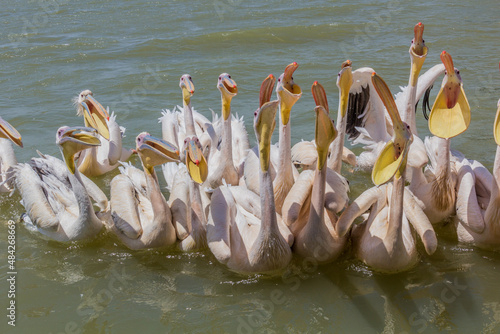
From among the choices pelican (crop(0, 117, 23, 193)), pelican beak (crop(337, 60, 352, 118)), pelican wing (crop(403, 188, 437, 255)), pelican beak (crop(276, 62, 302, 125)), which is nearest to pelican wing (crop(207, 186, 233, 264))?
pelican beak (crop(276, 62, 302, 125))

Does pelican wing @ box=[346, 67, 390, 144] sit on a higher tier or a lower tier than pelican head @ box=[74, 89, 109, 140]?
lower

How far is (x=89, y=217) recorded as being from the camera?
215 inches

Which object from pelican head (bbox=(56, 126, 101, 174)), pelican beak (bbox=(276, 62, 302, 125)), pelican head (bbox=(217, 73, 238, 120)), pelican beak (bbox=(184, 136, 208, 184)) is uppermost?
pelican beak (bbox=(276, 62, 302, 125))

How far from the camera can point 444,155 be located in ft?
17.6

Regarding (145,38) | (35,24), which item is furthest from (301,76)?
(35,24)

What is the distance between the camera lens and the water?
4664 mm

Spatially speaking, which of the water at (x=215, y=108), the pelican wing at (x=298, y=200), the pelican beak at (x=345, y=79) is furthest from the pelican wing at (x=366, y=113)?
the pelican wing at (x=298, y=200)

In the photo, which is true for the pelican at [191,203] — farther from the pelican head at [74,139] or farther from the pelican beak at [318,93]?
the pelican beak at [318,93]

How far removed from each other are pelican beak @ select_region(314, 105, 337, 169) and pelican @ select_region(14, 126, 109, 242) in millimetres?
2032

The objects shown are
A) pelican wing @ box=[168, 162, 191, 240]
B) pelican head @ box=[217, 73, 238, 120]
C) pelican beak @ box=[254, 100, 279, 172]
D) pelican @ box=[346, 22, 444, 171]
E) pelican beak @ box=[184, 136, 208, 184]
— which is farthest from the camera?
pelican @ box=[346, 22, 444, 171]

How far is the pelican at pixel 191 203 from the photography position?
4.91 meters

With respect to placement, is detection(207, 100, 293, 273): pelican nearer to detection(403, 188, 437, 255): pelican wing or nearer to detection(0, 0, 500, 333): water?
detection(0, 0, 500, 333): water

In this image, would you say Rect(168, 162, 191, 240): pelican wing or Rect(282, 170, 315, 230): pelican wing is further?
Rect(168, 162, 191, 240): pelican wing

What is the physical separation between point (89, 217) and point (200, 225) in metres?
1.06
